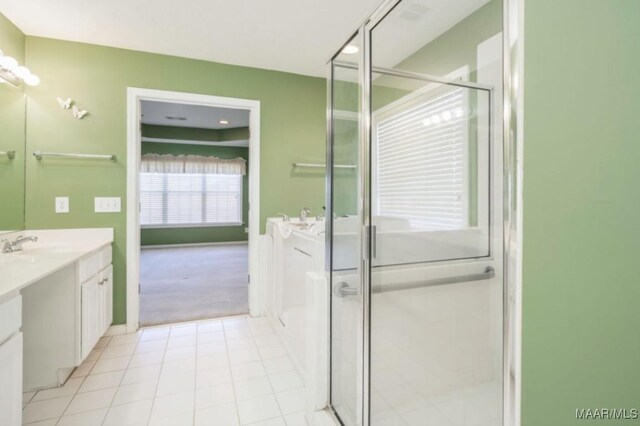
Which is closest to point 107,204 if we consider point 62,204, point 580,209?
point 62,204

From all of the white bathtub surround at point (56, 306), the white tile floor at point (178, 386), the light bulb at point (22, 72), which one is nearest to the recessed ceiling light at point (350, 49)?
the white bathtub surround at point (56, 306)

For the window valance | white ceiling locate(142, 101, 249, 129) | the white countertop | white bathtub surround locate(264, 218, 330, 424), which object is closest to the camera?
the white countertop

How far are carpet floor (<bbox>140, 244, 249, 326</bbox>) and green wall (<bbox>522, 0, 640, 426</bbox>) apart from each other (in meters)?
2.99

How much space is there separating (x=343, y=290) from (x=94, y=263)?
187cm

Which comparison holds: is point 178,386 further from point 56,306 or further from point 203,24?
point 203,24

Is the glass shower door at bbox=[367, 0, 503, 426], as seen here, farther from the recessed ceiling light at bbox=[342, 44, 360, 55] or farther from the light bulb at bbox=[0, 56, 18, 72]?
the light bulb at bbox=[0, 56, 18, 72]

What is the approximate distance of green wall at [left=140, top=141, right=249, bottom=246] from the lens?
6969 mm

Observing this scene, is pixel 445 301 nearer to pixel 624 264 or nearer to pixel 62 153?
pixel 624 264

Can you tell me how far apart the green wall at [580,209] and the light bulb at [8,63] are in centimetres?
305

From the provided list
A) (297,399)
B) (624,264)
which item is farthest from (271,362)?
(624,264)

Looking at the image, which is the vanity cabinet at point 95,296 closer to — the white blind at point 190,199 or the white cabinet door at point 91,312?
the white cabinet door at point 91,312

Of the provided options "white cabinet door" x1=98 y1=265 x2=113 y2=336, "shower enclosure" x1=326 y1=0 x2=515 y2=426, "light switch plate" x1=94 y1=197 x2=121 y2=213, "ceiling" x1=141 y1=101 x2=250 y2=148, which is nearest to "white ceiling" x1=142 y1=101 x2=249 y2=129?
"ceiling" x1=141 y1=101 x2=250 y2=148

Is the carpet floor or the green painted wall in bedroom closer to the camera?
the green painted wall in bedroom

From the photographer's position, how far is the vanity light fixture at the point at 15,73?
A: 7.04 feet
